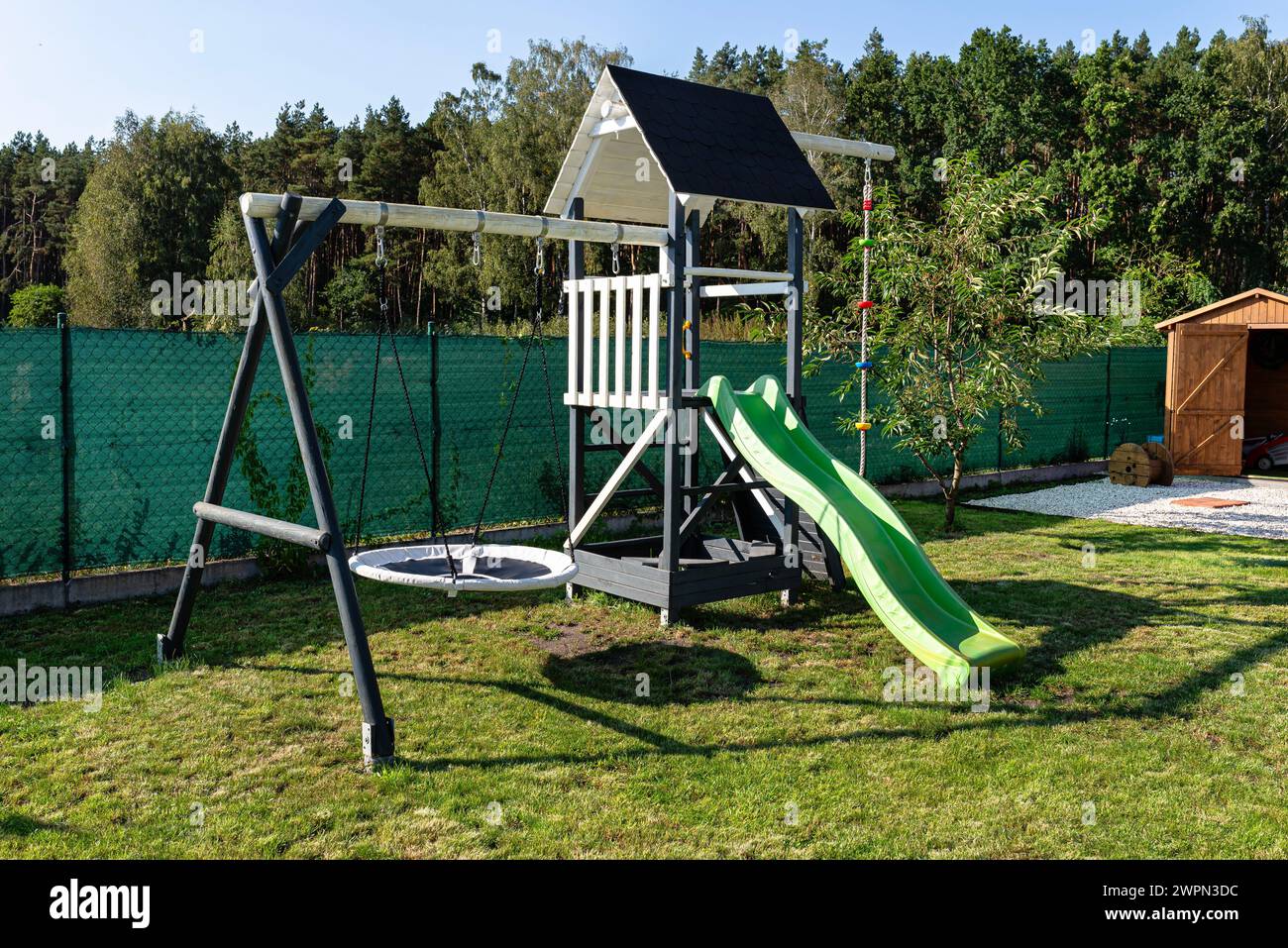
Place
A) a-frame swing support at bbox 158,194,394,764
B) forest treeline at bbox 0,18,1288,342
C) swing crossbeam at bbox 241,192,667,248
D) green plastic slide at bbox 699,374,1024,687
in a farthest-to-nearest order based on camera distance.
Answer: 1. forest treeline at bbox 0,18,1288,342
2. green plastic slide at bbox 699,374,1024,687
3. swing crossbeam at bbox 241,192,667,248
4. a-frame swing support at bbox 158,194,394,764

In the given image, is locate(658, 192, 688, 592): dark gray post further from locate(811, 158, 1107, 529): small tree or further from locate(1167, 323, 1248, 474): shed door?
locate(1167, 323, 1248, 474): shed door

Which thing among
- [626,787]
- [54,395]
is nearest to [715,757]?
[626,787]

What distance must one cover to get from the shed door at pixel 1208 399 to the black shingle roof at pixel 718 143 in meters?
11.7

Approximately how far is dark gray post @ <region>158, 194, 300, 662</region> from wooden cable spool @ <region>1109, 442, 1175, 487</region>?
1318 cm

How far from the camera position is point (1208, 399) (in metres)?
16.5

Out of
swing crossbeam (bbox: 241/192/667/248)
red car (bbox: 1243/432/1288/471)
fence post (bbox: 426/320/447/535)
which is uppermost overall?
swing crossbeam (bbox: 241/192/667/248)

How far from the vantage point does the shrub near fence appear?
7.36 meters

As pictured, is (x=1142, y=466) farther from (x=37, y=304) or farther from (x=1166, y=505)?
(x=37, y=304)

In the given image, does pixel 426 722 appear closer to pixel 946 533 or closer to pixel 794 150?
pixel 794 150

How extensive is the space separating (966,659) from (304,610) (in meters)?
4.49

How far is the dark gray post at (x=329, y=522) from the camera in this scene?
450 centimetres

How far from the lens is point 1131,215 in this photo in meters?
40.9

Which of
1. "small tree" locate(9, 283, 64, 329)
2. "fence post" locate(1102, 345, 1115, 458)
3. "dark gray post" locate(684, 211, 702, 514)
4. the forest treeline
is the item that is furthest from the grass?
"small tree" locate(9, 283, 64, 329)

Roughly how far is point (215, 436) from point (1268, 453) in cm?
1688
